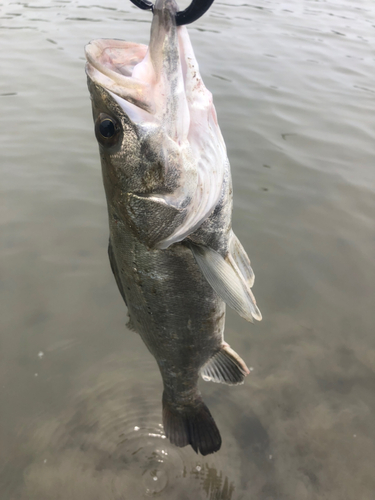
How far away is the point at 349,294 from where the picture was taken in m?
3.92

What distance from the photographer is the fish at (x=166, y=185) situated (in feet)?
5.47

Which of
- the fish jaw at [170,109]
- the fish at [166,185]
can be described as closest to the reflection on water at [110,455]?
the fish at [166,185]

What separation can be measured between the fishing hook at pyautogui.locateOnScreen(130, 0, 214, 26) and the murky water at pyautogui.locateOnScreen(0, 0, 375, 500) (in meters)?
2.82

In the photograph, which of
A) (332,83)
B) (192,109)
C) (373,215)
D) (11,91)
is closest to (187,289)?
(192,109)

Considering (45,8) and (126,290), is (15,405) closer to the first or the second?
(126,290)

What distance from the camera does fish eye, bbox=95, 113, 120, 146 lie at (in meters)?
1.72

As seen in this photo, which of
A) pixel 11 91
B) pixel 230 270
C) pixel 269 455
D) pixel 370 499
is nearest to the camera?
pixel 230 270

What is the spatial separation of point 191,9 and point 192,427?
2.44 m

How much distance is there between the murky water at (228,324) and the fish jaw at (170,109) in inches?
77.6

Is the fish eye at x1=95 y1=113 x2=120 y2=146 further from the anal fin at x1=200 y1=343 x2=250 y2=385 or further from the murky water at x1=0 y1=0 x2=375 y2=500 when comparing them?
the murky water at x1=0 y1=0 x2=375 y2=500

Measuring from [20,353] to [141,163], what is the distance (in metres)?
2.52

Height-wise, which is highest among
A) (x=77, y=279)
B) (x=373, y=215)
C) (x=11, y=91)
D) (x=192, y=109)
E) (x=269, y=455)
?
(x=192, y=109)

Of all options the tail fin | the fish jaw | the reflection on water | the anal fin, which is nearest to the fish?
the fish jaw

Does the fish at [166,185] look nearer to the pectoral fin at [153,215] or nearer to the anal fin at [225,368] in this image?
the pectoral fin at [153,215]
